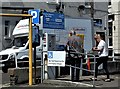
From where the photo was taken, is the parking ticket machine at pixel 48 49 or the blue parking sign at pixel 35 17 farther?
the parking ticket machine at pixel 48 49

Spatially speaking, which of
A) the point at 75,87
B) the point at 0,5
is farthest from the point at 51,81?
the point at 0,5

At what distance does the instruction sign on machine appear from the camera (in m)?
13.0

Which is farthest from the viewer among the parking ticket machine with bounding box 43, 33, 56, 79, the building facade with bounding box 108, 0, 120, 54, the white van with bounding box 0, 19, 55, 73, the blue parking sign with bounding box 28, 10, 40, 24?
the building facade with bounding box 108, 0, 120, 54

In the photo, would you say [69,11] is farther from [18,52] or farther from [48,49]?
[48,49]

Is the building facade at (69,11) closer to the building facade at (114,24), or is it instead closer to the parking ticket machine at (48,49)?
the building facade at (114,24)

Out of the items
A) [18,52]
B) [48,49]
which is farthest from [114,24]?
[48,49]

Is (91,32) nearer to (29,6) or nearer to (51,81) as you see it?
(29,6)

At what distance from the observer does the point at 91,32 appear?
25969 millimetres

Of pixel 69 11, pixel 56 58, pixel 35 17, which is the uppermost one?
pixel 69 11

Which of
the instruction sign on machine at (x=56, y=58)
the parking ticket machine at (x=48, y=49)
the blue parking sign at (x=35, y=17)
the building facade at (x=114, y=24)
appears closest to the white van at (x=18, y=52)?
the parking ticket machine at (x=48, y=49)

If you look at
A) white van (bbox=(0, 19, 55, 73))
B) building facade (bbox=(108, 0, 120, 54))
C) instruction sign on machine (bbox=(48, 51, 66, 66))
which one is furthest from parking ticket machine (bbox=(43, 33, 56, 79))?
building facade (bbox=(108, 0, 120, 54))

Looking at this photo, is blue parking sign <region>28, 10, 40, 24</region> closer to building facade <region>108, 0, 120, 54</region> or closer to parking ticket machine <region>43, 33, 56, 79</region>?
parking ticket machine <region>43, 33, 56, 79</region>

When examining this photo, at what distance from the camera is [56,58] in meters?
13.2

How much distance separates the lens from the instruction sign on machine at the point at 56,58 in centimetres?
1303
